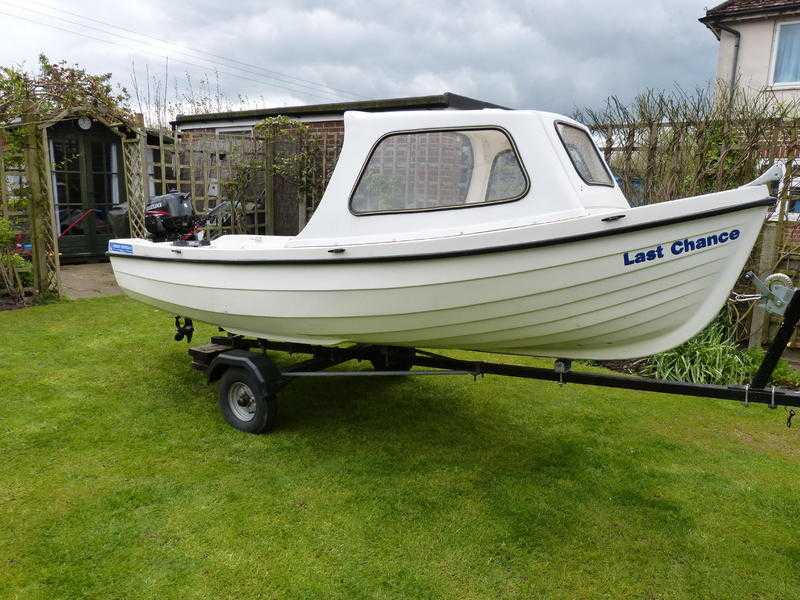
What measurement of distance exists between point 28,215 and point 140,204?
1.93 meters

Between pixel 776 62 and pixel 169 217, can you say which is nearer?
pixel 169 217

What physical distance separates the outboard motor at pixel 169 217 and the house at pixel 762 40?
39.7ft

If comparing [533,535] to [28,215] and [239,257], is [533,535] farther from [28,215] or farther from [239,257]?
[28,215]

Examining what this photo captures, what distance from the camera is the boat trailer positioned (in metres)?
2.83

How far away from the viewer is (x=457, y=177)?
331cm

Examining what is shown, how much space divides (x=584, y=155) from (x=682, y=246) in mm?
980

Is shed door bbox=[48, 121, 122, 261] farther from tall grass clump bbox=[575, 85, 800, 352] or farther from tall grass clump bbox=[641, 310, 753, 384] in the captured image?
tall grass clump bbox=[641, 310, 753, 384]

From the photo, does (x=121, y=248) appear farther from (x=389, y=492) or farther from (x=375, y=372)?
(x=389, y=492)

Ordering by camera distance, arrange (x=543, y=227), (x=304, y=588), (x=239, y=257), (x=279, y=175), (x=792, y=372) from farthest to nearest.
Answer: (x=279, y=175), (x=792, y=372), (x=239, y=257), (x=543, y=227), (x=304, y=588)

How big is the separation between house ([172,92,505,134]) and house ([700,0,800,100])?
9.01m

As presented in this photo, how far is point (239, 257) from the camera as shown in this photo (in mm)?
3791

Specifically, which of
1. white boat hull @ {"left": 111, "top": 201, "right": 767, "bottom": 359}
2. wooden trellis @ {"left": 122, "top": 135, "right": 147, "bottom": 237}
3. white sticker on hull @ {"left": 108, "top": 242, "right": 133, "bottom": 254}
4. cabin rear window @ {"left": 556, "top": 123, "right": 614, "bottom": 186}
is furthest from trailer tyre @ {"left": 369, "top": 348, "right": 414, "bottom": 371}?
wooden trellis @ {"left": 122, "top": 135, "right": 147, "bottom": 237}

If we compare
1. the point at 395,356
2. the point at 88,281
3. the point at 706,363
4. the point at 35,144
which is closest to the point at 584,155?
the point at 395,356

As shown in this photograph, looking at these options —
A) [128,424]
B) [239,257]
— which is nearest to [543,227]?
[239,257]
